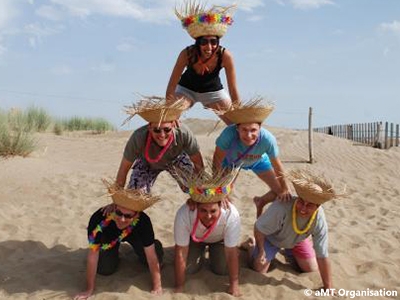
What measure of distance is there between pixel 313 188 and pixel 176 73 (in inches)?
68.7

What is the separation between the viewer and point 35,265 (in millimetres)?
4938

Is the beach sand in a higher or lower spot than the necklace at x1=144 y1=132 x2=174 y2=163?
lower

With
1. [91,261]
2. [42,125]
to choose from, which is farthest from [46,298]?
[42,125]

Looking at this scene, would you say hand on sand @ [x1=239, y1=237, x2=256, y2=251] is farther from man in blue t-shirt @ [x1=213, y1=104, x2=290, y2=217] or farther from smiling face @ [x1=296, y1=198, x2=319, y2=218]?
smiling face @ [x1=296, y1=198, x2=319, y2=218]

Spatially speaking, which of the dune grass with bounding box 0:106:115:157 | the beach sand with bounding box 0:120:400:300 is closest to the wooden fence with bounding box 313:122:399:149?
the beach sand with bounding box 0:120:400:300

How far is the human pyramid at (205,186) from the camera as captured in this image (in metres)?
4.29

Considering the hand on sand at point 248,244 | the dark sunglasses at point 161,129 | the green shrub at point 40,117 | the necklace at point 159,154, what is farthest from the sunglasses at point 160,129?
the green shrub at point 40,117

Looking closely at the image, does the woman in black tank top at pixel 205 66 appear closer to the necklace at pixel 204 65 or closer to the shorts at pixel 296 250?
the necklace at pixel 204 65

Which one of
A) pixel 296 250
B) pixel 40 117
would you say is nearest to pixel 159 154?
pixel 296 250

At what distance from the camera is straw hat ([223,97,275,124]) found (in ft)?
14.3

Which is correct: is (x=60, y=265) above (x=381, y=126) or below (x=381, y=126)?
below

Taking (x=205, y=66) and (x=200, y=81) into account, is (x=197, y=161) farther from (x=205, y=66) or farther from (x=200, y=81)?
(x=205, y=66)

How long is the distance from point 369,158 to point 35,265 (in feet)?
32.8

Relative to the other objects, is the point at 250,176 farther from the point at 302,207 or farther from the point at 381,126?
the point at 381,126
